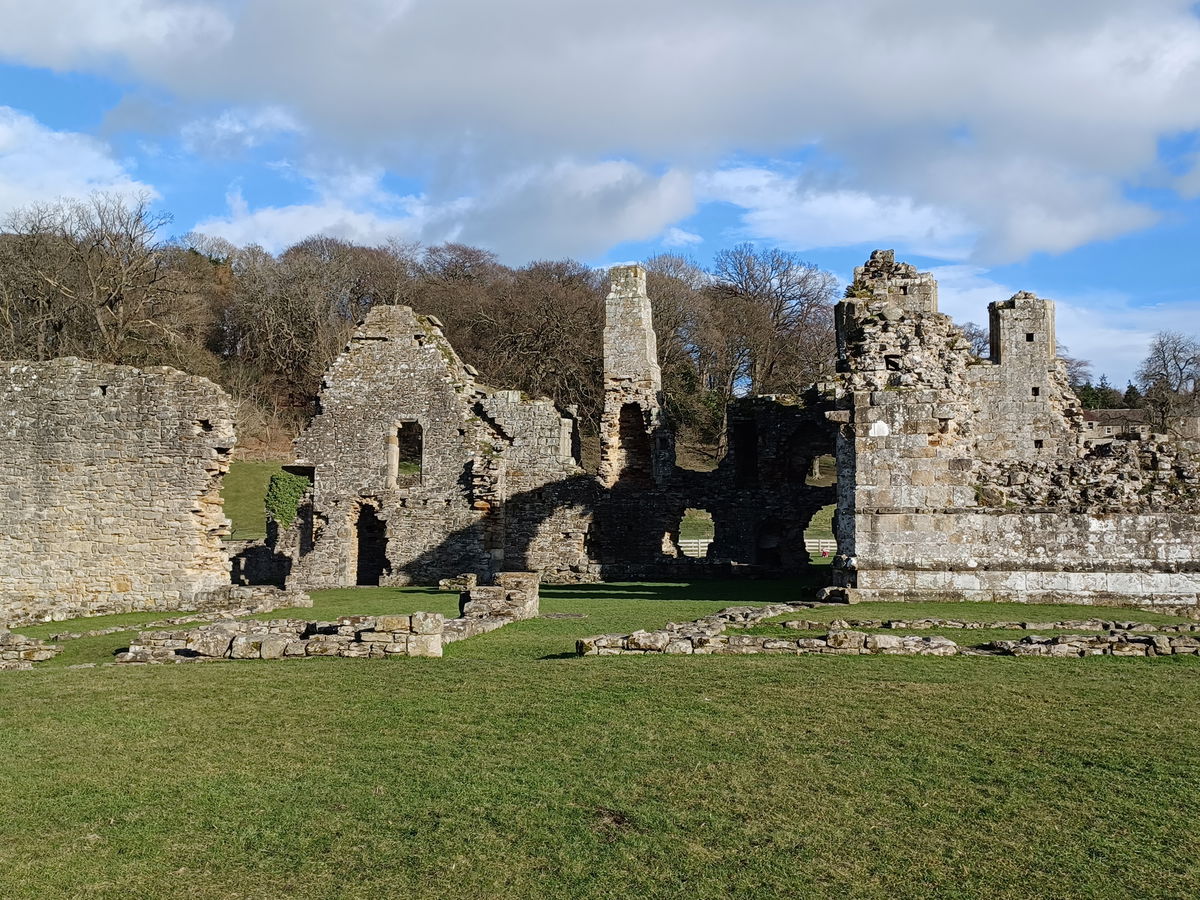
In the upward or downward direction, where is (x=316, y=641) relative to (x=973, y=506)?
downward

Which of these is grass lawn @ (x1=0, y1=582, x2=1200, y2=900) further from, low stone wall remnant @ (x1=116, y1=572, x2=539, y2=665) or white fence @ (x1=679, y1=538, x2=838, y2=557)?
white fence @ (x1=679, y1=538, x2=838, y2=557)

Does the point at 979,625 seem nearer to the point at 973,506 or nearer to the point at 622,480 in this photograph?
the point at 973,506

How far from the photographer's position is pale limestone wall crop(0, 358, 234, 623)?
18828mm

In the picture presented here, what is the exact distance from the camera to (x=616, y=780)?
5895 mm

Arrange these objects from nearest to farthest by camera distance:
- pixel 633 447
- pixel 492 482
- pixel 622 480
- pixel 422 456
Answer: pixel 492 482 < pixel 422 456 < pixel 622 480 < pixel 633 447

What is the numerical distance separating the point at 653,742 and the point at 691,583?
13648 mm

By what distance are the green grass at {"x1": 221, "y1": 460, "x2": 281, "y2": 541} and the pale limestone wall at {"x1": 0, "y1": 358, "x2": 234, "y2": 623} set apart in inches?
Answer: 598

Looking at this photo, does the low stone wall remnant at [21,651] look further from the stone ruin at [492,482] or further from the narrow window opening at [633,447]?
the narrow window opening at [633,447]

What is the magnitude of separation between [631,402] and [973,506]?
11039mm

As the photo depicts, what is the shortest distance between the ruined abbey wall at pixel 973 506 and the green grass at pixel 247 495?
24.5m

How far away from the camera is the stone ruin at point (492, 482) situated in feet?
77.5

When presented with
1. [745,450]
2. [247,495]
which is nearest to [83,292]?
[247,495]

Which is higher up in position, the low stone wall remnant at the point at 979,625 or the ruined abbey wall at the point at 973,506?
the ruined abbey wall at the point at 973,506

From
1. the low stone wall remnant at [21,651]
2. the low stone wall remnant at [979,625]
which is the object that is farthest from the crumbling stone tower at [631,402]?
the low stone wall remnant at [21,651]
